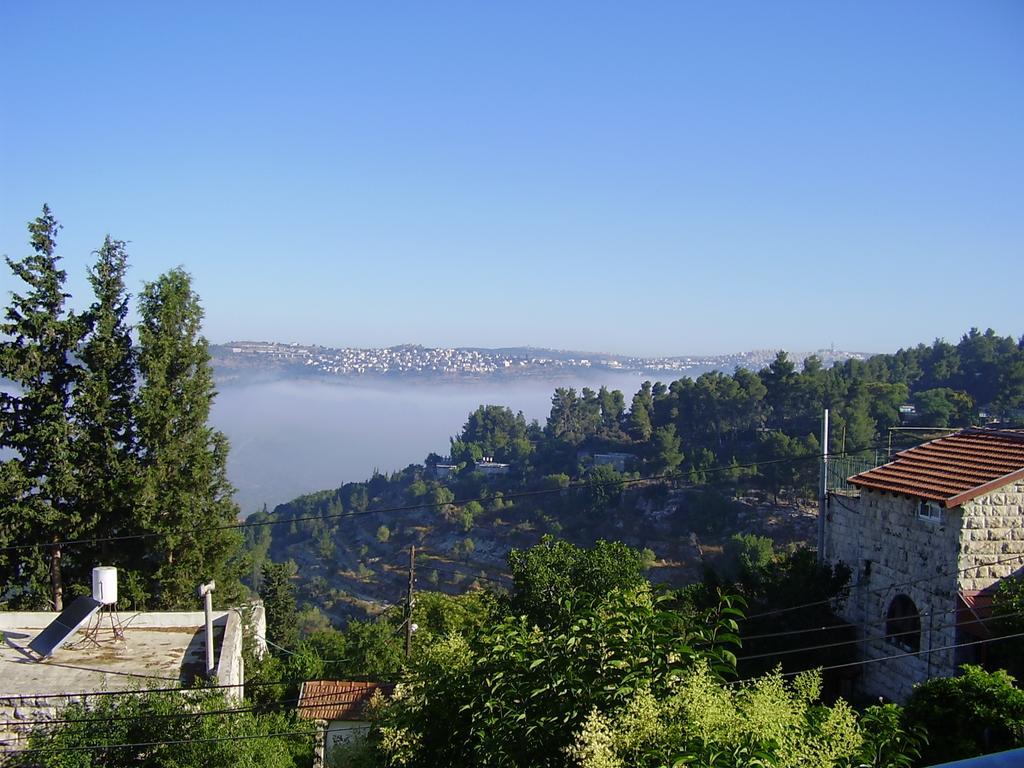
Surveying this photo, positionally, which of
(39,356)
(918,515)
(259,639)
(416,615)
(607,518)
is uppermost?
(39,356)

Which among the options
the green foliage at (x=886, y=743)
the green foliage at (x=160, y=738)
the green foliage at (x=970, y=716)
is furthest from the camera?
the green foliage at (x=160, y=738)

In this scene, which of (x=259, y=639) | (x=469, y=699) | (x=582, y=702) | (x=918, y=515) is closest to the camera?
(x=582, y=702)

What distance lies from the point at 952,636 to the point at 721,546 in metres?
45.7

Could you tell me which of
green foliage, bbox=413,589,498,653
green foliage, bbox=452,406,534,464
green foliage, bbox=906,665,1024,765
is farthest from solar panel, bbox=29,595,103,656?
green foliage, bbox=452,406,534,464

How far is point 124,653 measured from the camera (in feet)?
42.6

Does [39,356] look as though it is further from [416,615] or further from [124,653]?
[416,615]

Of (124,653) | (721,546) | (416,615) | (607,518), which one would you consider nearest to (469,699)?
(124,653)

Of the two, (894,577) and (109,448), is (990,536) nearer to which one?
(894,577)

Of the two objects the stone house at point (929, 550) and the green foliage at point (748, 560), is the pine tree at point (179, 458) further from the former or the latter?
the stone house at point (929, 550)

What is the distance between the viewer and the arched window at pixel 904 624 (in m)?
12.7

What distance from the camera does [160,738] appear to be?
972 centimetres

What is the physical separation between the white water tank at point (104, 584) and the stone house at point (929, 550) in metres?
11.7

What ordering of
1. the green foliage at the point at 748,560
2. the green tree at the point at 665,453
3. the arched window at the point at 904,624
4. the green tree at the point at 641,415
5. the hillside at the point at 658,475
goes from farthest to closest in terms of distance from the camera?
the green tree at the point at 641,415, the green tree at the point at 665,453, the hillside at the point at 658,475, the green foliage at the point at 748,560, the arched window at the point at 904,624

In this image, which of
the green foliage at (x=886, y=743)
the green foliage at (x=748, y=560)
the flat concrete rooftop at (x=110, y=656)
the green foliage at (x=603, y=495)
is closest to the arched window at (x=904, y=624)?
the green foliage at (x=748, y=560)
